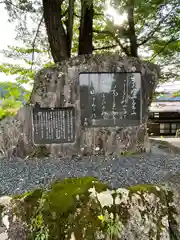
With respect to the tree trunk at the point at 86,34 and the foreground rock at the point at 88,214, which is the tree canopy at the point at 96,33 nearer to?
the tree trunk at the point at 86,34

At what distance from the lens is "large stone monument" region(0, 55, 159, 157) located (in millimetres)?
4059

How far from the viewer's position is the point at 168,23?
20.1 feet

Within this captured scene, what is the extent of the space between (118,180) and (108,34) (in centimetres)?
469

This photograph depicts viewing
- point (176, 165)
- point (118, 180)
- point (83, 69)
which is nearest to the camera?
point (118, 180)

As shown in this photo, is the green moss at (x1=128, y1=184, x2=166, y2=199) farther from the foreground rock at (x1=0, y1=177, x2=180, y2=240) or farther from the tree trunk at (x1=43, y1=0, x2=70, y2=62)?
the tree trunk at (x1=43, y1=0, x2=70, y2=62)

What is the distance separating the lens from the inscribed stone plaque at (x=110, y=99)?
13.4ft

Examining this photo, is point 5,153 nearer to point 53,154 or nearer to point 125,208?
point 53,154

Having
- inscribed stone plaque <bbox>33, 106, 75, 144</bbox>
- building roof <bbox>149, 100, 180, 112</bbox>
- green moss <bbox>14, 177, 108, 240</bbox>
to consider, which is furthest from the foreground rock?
building roof <bbox>149, 100, 180, 112</bbox>

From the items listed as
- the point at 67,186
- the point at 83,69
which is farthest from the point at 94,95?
the point at 67,186

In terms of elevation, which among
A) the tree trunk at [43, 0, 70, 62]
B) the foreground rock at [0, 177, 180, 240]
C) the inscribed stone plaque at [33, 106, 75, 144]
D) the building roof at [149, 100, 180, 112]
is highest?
the tree trunk at [43, 0, 70, 62]

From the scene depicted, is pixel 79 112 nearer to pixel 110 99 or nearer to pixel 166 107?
pixel 110 99

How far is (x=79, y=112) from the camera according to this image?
13.4 ft

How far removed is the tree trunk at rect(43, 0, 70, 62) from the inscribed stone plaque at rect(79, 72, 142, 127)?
5.79ft

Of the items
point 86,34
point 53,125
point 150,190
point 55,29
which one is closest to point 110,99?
point 53,125
